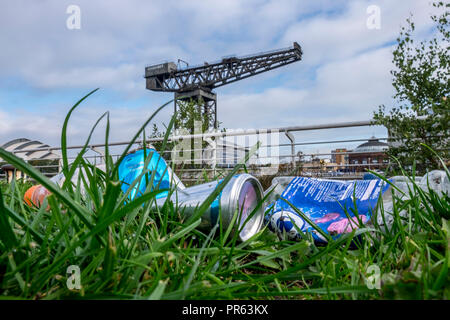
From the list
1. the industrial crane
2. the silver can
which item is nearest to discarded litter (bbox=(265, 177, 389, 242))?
the silver can

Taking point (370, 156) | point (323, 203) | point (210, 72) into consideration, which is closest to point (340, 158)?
point (370, 156)

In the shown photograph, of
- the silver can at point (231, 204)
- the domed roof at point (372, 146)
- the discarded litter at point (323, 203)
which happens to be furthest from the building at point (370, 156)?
the silver can at point (231, 204)

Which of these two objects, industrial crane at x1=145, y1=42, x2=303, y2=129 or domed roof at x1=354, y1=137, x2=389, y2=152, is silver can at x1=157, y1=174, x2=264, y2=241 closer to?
domed roof at x1=354, y1=137, x2=389, y2=152

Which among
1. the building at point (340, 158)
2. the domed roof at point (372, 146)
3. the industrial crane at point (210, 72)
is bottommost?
the building at point (340, 158)

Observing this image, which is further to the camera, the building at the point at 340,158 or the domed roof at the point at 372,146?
the building at the point at 340,158

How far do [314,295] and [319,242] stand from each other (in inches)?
14.6

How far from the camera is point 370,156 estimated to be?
11.1ft

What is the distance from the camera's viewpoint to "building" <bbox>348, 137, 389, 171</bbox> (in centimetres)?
317

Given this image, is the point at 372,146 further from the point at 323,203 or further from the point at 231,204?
the point at 231,204

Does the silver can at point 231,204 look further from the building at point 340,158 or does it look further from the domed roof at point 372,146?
the building at point 340,158

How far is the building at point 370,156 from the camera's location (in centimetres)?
317

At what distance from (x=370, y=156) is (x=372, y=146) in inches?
3.9

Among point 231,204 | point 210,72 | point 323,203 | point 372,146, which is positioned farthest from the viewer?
point 210,72

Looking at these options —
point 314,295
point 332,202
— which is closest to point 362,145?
point 332,202
